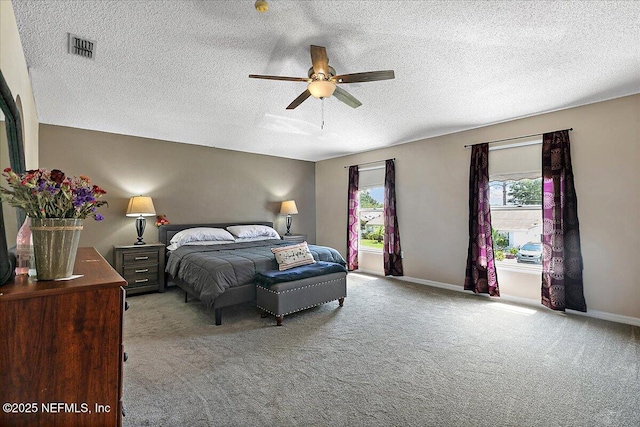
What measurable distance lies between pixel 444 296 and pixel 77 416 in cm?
426

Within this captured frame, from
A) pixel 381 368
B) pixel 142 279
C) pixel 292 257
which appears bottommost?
pixel 381 368

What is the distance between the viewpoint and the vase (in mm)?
1208

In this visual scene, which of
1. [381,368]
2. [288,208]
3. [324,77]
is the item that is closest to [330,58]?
[324,77]

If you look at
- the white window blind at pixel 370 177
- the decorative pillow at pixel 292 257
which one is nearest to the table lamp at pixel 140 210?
the decorative pillow at pixel 292 257

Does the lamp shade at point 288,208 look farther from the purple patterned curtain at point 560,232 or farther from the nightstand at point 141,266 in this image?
the purple patterned curtain at point 560,232

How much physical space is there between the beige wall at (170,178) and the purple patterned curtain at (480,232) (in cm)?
372

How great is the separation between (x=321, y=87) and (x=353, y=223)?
3882 mm

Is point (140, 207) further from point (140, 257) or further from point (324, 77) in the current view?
point (324, 77)

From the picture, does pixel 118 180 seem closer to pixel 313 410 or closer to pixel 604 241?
pixel 313 410

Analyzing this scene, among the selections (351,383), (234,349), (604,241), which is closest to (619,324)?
(604,241)

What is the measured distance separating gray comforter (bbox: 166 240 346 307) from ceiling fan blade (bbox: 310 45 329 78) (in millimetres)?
2237

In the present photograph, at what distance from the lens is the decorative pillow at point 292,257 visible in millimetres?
3714

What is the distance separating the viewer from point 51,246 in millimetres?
1219

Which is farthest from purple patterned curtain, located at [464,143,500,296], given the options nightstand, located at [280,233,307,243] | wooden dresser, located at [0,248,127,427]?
wooden dresser, located at [0,248,127,427]
